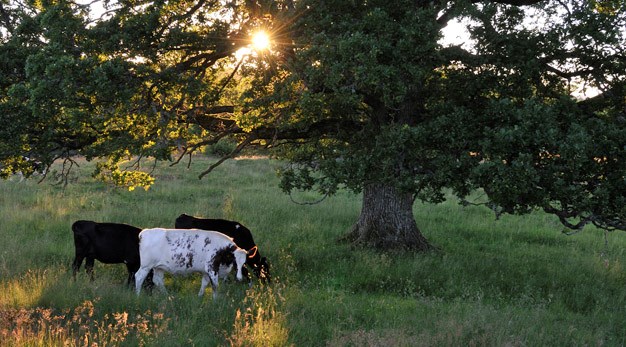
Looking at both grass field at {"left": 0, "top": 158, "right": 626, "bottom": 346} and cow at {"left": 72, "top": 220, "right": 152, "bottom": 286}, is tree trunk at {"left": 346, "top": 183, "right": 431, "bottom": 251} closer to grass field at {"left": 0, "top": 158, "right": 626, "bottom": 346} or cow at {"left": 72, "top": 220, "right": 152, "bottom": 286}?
grass field at {"left": 0, "top": 158, "right": 626, "bottom": 346}

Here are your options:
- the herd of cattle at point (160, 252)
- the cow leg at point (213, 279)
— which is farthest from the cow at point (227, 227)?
the cow leg at point (213, 279)

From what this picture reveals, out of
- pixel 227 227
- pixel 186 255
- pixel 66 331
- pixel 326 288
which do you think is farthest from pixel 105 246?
pixel 326 288

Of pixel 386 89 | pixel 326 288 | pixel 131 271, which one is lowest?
pixel 131 271

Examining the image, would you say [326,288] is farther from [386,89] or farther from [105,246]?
[105,246]

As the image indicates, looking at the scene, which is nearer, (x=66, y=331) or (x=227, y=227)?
(x=66, y=331)

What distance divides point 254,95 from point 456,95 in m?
4.43

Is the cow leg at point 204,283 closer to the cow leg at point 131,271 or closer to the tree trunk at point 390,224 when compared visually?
the cow leg at point 131,271

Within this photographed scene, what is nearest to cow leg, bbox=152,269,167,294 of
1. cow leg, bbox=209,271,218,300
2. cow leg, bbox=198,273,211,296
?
cow leg, bbox=198,273,211,296

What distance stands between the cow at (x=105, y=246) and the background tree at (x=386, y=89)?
68.1 inches

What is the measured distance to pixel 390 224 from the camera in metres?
13.4

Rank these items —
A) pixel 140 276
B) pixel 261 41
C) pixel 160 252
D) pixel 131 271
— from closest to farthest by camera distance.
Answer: pixel 140 276
pixel 160 252
pixel 131 271
pixel 261 41

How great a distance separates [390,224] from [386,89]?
6045 millimetres

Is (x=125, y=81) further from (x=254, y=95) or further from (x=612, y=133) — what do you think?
(x=612, y=133)

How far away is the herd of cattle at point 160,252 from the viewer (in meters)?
9.38
